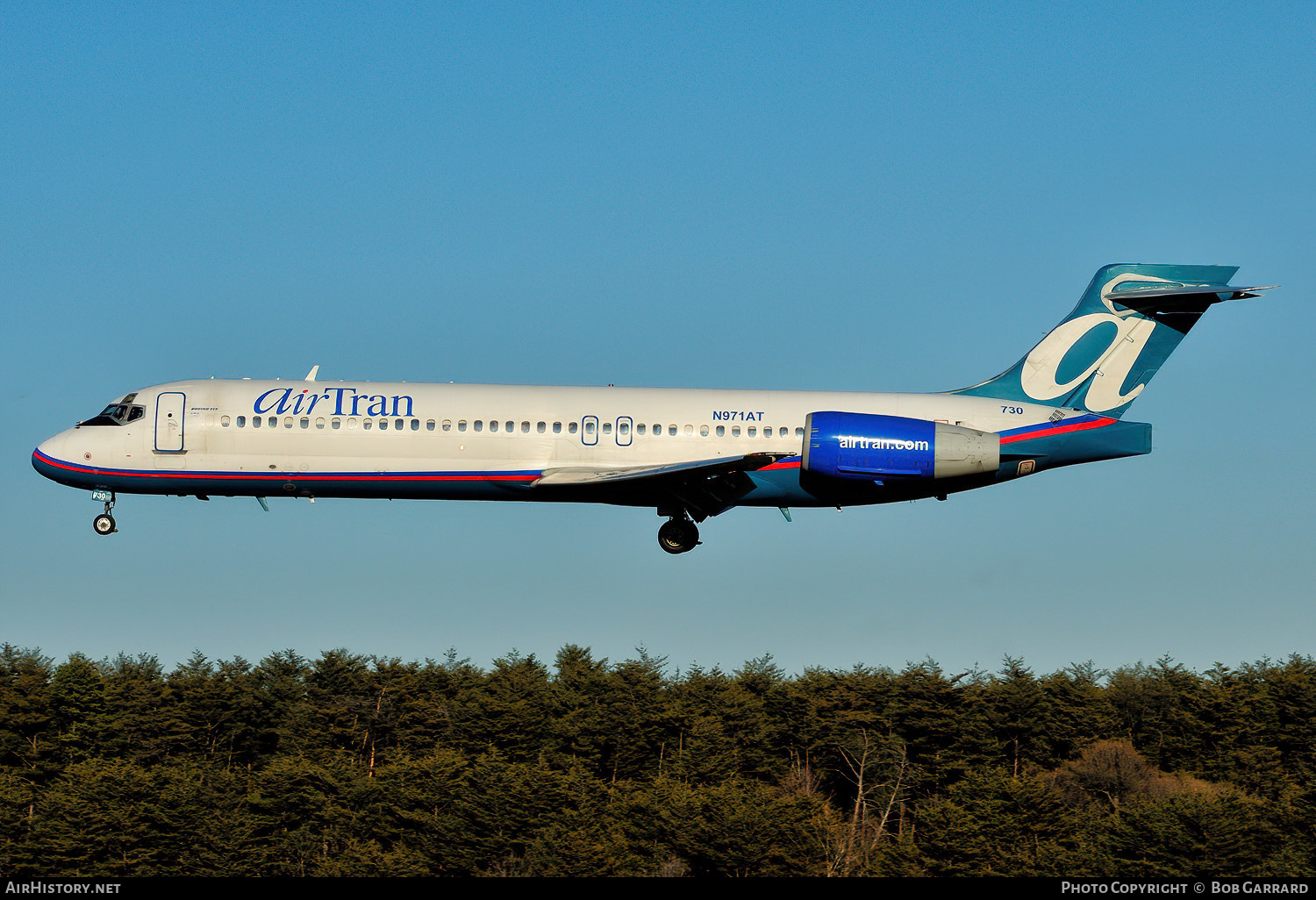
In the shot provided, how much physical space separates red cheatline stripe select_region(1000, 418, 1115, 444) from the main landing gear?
75.6ft

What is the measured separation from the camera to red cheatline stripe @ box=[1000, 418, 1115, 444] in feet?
113

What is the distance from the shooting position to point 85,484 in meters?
34.0

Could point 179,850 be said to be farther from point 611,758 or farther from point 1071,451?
point 1071,451

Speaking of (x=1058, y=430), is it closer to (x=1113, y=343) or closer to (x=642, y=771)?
(x=1113, y=343)

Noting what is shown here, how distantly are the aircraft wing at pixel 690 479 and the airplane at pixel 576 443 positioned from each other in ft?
0.19

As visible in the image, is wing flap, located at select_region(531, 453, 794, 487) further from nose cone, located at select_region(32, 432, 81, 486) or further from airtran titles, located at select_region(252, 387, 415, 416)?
nose cone, located at select_region(32, 432, 81, 486)

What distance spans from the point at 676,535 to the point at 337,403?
9.26 metres

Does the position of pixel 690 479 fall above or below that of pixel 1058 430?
below

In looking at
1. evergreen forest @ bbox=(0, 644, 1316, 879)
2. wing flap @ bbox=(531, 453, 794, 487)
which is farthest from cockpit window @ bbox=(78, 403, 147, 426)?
evergreen forest @ bbox=(0, 644, 1316, 879)

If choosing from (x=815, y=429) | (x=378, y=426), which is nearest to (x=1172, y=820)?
(x=815, y=429)

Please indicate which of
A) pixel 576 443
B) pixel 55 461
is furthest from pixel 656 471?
pixel 55 461

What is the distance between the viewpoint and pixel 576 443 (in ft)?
107

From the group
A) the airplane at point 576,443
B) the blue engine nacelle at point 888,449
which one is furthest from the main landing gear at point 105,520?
the blue engine nacelle at point 888,449

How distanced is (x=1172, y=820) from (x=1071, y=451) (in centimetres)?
3292
